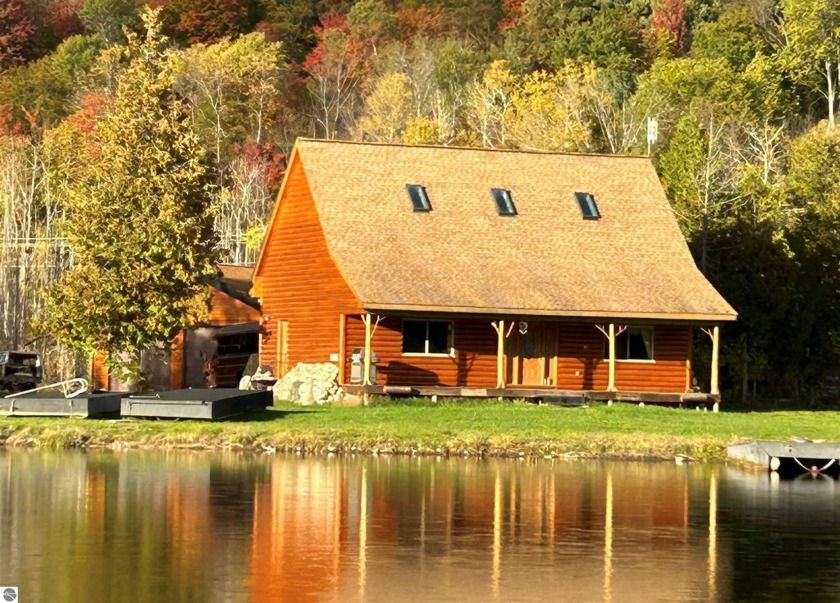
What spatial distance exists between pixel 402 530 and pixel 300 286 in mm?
A: 29188

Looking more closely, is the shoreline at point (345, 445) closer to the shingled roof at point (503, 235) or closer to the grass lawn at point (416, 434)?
the grass lawn at point (416, 434)

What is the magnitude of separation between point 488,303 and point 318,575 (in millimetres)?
29005

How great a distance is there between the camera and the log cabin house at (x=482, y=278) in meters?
54.5

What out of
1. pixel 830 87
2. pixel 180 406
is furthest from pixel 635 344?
pixel 830 87

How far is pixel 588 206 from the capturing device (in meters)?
→ 59.7

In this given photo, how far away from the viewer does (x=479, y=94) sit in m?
96.6

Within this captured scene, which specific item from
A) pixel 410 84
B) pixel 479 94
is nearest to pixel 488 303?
pixel 479 94

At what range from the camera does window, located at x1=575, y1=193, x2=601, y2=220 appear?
195 feet

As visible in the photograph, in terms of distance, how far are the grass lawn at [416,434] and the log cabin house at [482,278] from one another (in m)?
7.04

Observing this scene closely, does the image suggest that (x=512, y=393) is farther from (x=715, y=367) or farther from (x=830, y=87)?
(x=830, y=87)

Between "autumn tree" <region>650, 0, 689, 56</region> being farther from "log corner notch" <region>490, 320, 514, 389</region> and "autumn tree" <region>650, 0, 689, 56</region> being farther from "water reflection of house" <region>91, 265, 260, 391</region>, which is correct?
"log corner notch" <region>490, 320, 514, 389</region>

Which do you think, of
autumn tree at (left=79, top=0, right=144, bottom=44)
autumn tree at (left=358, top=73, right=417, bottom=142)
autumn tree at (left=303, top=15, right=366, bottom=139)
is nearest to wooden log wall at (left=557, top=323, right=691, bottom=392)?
autumn tree at (left=358, top=73, right=417, bottom=142)

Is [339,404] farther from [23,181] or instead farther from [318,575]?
[23,181]

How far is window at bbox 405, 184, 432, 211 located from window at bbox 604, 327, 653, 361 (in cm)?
696
